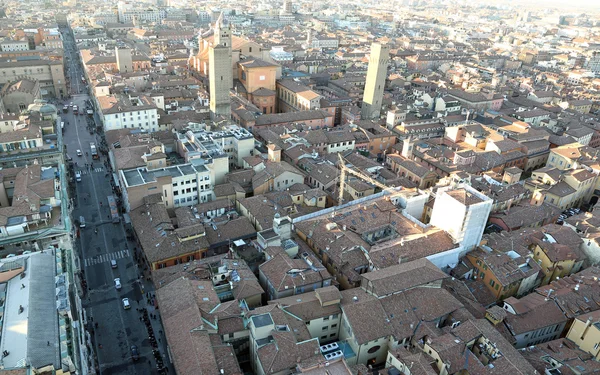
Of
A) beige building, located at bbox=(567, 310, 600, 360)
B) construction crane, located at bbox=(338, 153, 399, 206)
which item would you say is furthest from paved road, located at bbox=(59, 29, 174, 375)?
beige building, located at bbox=(567, 310, 600, 360)

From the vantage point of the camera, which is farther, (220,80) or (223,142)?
(220,80)

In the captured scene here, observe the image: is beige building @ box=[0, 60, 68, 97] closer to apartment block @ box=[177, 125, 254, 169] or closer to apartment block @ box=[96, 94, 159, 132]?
apartment block @ box=[96, 94, 159, 132]

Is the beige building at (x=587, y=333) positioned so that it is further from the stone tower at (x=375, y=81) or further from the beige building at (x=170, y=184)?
the stone tower at (x=375, y=81)

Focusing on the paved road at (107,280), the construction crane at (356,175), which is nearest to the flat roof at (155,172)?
the paved road at (107,280)

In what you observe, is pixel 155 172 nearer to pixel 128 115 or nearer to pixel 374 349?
pixel 128 115

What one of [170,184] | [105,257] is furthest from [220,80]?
[105,257]

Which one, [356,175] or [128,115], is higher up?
[128,115]

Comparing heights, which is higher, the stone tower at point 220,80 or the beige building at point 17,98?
the stone tower at point 220,80
